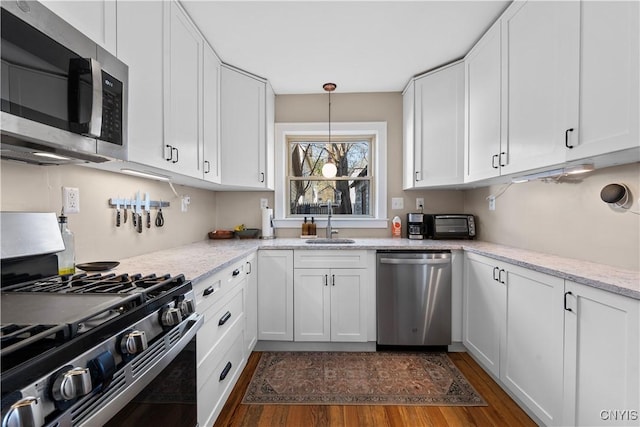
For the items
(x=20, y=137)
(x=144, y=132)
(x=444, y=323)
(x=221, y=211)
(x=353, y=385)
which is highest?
(x=144, y=132)

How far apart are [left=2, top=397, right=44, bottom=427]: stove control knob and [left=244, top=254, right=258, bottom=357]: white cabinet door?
5.15 feet

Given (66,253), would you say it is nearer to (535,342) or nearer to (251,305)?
(251,305)

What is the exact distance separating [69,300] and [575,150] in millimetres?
2066

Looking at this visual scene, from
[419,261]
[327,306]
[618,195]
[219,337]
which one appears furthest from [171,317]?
[618,195]

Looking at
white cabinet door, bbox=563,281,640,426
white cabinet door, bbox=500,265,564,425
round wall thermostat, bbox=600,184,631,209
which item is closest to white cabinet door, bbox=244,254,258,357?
white cabinet door, bbox=500,265,564,425

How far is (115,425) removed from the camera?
0.76 metres

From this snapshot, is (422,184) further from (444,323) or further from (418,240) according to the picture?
(444,323)

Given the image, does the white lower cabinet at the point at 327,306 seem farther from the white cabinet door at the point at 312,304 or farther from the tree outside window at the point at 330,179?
the tree outside window at the point at 330,179

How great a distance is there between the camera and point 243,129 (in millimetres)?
2605

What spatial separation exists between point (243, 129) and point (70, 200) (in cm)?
150

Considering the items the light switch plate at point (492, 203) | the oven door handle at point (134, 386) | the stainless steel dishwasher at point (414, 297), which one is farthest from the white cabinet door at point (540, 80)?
the oven door handle at point (134, 386)

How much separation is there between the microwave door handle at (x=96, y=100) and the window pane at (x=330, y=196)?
225 cm

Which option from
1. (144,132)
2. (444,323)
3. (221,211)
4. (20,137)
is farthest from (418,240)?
(20,137)

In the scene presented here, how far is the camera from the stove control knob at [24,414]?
0.50 m
